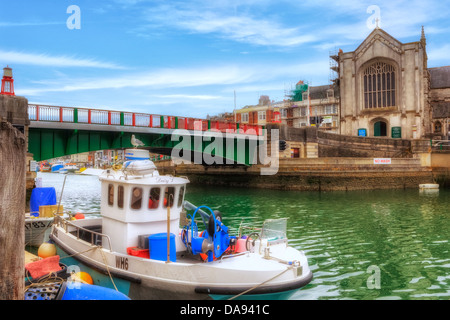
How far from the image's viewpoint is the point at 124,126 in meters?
26.0

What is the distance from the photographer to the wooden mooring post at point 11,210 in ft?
16.8

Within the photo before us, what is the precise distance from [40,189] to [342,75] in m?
52.8

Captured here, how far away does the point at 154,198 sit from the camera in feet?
33.6

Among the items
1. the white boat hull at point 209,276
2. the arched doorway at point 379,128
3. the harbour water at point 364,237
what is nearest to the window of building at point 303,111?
the arched doorway at point 379,128

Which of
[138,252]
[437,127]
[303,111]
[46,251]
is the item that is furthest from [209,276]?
[303,111]

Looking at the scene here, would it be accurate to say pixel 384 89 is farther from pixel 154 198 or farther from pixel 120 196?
pixel 120 196

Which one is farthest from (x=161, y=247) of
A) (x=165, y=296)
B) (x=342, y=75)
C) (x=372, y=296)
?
(x=342, y=75)

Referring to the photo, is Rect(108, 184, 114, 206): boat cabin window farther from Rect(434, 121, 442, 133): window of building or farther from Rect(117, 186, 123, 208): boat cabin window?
Rect(434, 121, 442, 133): window of building

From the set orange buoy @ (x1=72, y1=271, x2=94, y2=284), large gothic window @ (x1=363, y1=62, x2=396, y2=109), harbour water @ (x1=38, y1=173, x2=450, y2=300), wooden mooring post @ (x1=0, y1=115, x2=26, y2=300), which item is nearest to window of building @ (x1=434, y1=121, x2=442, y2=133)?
large gothic window @ (x1=363, y1=62, x2=396, y2=109)

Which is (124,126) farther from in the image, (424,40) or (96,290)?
(424,40)

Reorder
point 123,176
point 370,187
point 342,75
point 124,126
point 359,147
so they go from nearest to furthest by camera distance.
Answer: point 123,176
point 124,126
point 370,187
point 359,147
point 342,75

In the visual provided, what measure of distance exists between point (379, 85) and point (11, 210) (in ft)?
198

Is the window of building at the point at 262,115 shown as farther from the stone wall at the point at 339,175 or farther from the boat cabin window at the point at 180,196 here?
the boat cabin window at the point at 180,196

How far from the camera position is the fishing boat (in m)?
8.65
